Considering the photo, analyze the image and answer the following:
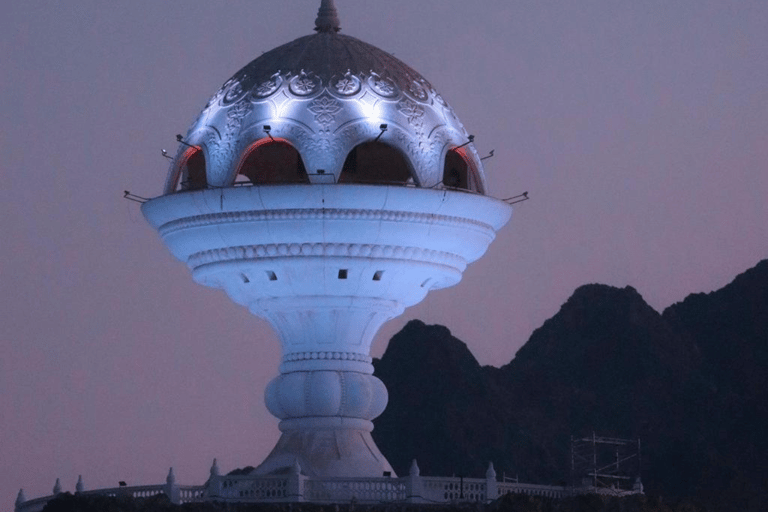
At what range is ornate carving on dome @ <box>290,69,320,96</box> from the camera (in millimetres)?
65500

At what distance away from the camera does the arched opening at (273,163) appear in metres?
69.9

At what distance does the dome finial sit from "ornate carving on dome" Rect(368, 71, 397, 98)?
2.93m

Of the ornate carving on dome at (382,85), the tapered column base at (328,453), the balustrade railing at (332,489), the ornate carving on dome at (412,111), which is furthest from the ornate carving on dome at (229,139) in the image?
the balustrade railing at (332,489)

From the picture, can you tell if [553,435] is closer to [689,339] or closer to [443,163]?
[689,339]

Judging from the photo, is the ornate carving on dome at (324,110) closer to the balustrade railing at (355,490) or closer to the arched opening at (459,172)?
the arched opening at (459,172)

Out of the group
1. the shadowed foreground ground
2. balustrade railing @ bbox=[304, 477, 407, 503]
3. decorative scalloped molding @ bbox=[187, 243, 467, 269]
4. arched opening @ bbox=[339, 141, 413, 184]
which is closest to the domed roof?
decorative scalloped molding @ bbox=[187, 243, 467, 269]

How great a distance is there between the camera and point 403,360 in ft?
370

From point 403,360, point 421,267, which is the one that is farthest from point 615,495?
point 403,360

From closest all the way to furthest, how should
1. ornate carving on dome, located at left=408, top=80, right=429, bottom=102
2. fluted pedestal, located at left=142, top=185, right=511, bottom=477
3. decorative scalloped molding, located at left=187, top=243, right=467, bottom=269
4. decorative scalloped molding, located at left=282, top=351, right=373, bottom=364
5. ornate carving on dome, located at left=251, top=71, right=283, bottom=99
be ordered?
fluted pedestal, located at left=142, top=185, right=511, bottom=477
decorative scalloped molding, located at left=187, top=243, right=467, bottom=269
ornate carving on dome, located at left=251, top=71, right=283, bottom=99
ornate carving on dome, located at left=408, top=80, right=429, bottom=102
decorative scalloped molding, located at left=282, top=351, right=373, bottom=364

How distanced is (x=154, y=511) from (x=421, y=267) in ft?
31.5

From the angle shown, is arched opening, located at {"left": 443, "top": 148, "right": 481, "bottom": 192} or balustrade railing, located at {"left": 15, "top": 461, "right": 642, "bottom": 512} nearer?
balustrade railing, located at {"left": 15, "top": 461, "right": 642, "bottom": 512}

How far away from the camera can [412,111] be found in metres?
65.8

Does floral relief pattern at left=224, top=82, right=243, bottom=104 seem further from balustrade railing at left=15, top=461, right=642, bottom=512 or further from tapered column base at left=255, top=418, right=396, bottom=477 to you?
balustrade railing at left=15, top=461, right=642, bottom=512

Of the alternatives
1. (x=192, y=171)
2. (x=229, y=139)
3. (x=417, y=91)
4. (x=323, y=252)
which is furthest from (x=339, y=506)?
(x=417, y=91)
